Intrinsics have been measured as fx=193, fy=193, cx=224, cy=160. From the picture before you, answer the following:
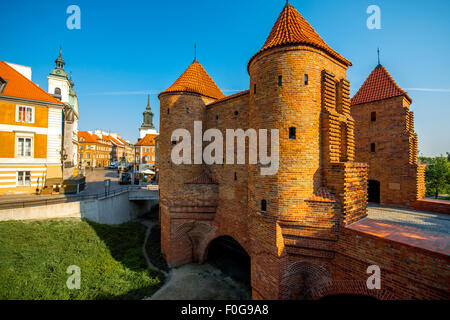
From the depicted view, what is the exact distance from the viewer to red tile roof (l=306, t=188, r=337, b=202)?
658 cm

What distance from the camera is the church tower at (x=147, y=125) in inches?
2195

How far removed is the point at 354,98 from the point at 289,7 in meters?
7.91

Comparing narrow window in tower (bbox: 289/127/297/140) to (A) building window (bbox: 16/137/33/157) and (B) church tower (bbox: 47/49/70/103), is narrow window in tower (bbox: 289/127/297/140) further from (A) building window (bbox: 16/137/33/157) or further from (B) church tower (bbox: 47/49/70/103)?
(B) church tower (bbox: 47/49/70/103)

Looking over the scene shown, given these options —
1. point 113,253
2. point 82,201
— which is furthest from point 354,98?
point 82,201

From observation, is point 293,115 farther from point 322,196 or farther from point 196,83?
point 196,83

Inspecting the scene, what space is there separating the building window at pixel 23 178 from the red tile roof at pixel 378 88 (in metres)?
26.5

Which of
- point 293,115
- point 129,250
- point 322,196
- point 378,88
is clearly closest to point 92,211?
point 129,250

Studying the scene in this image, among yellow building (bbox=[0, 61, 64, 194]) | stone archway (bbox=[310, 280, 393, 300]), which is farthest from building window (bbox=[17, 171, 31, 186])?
stone archway (bbox=[310, 280, 393, 300])

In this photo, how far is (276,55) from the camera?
7.17 m

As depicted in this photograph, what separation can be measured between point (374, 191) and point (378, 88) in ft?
21.7

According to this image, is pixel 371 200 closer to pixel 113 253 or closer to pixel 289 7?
pixel 289 7

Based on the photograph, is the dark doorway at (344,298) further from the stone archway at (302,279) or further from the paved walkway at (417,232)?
the paved walkway at (417,232)

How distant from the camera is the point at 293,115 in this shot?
6.89m

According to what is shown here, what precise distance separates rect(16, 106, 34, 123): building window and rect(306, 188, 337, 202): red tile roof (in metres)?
22.9
